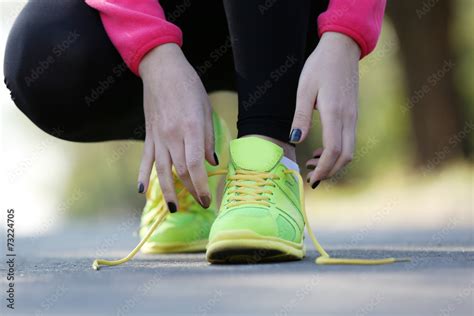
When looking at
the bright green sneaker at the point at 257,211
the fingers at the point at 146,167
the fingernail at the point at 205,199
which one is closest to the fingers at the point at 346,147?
the bright green sneaker at the point at 257,211

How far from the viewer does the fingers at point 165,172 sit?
157cm

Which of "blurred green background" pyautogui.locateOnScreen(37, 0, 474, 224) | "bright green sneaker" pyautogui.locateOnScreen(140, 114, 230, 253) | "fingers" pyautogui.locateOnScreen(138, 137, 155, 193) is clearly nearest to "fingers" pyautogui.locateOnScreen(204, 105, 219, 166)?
"fingers" pyautogui.locateOnScreen(138, 137, 155, 193)

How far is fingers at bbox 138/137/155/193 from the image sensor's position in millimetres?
1583

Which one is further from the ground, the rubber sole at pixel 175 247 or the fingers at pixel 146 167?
the fingers at pixel 146 167

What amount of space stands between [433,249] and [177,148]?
75 cm

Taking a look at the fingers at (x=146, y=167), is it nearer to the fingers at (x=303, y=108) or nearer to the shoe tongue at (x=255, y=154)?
the shoe tongue at (x=255, y=154)

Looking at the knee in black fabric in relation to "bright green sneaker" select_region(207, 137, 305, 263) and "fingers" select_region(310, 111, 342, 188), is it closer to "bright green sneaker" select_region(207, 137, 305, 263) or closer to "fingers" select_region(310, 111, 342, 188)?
"bright green sneaker" select_region(207, 137, 305, 263)

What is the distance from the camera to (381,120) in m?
14.3

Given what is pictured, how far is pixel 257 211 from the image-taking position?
1524mm

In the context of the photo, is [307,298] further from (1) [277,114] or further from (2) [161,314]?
(1) [277,114]

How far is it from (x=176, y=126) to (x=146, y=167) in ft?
0.37

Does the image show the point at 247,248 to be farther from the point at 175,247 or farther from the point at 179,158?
the point at 175,247

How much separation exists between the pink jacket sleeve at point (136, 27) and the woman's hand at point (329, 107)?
0.28 meters

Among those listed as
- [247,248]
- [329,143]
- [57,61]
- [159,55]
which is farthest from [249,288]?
[57,61]
